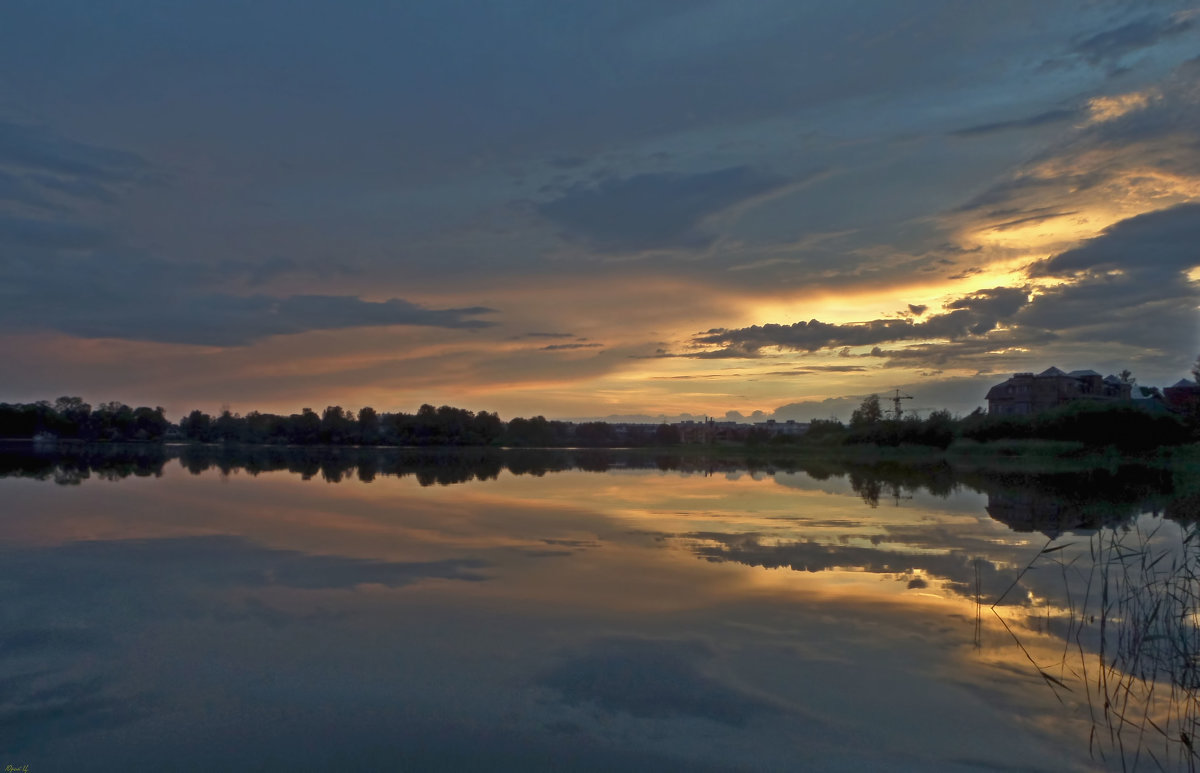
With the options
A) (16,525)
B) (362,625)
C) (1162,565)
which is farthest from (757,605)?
(16,525)

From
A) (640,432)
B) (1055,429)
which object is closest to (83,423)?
(640,432)

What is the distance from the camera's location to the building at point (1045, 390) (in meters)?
72.8

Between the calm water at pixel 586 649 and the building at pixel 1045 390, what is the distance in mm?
63065

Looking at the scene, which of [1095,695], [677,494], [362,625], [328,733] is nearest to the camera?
[328,733]

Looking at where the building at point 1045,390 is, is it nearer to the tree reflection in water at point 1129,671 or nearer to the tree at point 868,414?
the tree at point 868,414

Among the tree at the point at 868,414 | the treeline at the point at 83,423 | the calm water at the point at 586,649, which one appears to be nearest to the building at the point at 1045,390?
the tree at the point at 868,414

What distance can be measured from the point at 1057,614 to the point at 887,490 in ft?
61.5

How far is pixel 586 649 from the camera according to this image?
26.2ft

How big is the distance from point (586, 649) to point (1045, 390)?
77.6m

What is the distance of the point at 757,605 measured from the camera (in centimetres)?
986

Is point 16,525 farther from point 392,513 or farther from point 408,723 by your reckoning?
point 408,723

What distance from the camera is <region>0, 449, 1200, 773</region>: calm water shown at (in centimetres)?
581

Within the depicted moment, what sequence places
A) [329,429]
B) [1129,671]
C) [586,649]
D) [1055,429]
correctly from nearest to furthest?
1. [1129,671]
2. [586,649]
3. [1055,429]
4. [329,429]

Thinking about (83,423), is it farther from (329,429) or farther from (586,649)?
(586,649)
